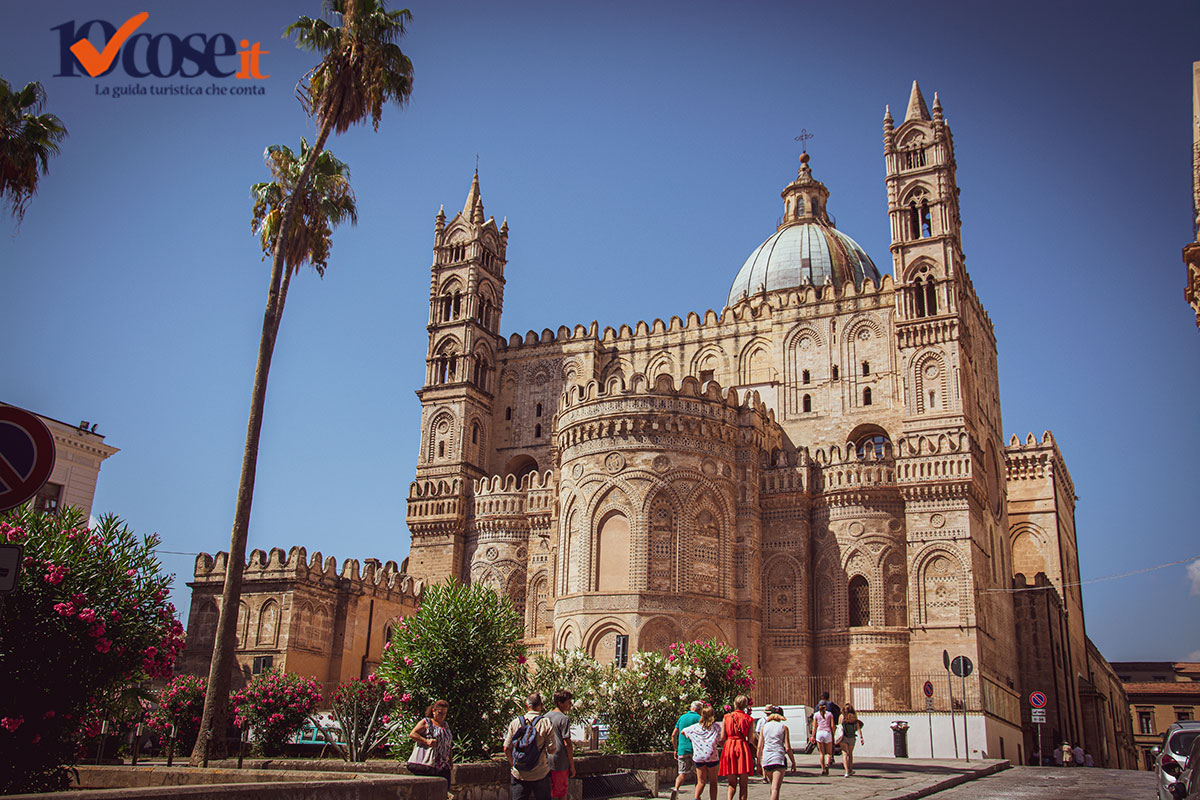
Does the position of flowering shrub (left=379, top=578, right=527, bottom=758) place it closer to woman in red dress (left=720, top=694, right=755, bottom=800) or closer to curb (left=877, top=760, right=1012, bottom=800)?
woman in red dress (left=720, top=694, right=755, bottom=800)

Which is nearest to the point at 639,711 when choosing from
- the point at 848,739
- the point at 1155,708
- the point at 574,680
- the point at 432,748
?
the point at 574,680

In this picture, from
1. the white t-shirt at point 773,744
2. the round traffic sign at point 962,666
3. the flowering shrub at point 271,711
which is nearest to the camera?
the white t-shirt at point 773,744

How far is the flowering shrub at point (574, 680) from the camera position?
74.8 feet

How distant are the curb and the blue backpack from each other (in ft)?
24.1

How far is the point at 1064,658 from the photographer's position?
48562 mm

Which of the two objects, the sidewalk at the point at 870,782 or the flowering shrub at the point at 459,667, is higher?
the flowering shrub at the point at 459,667

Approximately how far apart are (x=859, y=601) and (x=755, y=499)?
5.48m

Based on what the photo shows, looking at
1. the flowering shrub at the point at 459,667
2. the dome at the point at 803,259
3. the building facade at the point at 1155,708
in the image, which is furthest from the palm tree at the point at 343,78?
the building facade at the point at 1155,708

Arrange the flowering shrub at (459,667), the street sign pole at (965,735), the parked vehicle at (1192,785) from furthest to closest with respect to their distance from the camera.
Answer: the street sign pole at (965,735) < the flowering shrub at (459,667) < the parked vehicle at (1192,785)

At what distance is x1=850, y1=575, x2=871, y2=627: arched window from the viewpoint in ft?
129

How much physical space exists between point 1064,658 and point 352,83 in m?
42.1

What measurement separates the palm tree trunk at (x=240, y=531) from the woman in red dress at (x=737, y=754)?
898cm

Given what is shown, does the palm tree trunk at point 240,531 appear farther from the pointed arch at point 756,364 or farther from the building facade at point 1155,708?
the building facade at point 1155,708

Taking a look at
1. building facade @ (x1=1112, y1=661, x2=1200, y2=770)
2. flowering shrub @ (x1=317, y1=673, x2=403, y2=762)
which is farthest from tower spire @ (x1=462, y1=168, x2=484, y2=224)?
building facade @ (x1=1112, y1=661, x2=1200, y2=770)
